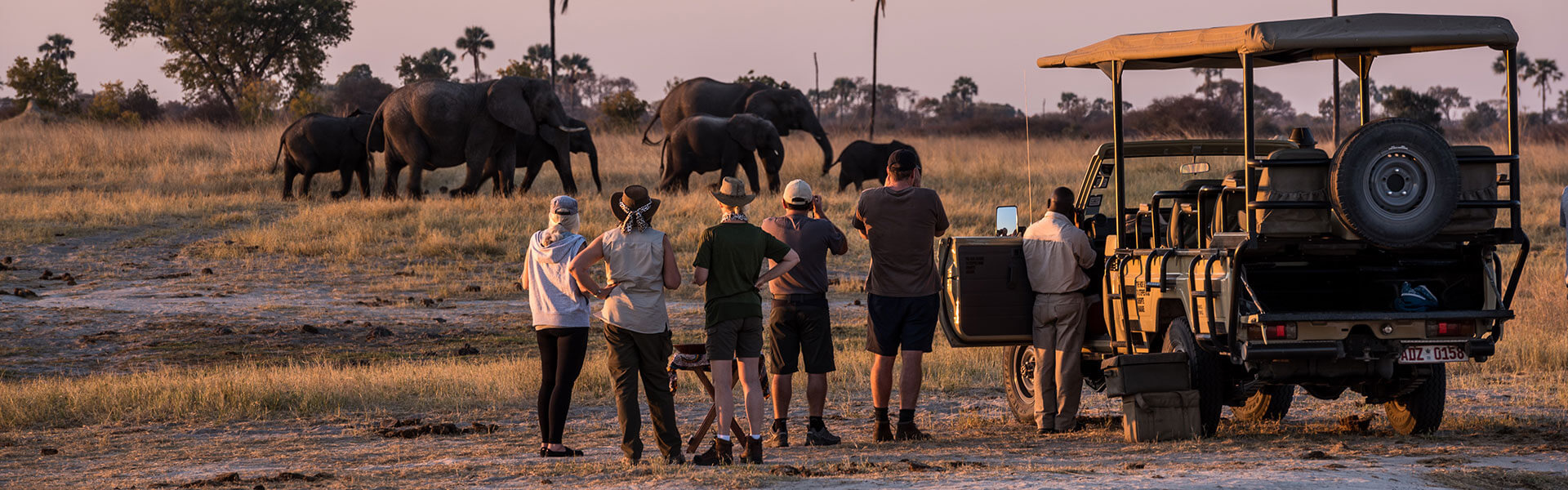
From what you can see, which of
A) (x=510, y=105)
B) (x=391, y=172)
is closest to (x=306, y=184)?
(x=391, y=172)

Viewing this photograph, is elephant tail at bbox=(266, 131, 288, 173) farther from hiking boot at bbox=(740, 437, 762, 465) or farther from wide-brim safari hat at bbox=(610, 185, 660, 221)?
hiking boot at bbox=(740, 437, 762, 465)

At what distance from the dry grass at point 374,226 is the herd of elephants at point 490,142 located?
2.54 feet

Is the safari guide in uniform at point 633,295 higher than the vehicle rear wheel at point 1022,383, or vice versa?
the safari guide in uniform at point 633,295

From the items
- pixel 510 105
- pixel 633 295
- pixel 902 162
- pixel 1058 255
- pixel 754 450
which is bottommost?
pixel 754 450

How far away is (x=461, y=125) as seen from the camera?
87.9ft

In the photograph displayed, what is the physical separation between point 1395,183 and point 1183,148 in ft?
7.80

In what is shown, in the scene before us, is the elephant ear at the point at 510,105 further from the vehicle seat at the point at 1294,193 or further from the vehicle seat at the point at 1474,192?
the vehicle seat at the point at 1474,192

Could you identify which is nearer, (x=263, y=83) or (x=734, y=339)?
(x=734, y=339)

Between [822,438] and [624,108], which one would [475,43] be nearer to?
[624,108]

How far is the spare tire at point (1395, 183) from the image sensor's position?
7.89m

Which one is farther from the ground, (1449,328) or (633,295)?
(633,295)

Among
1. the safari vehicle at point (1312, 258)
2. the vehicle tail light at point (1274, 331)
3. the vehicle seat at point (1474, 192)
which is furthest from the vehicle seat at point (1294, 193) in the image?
the vehicle seat at point (1474, 192)

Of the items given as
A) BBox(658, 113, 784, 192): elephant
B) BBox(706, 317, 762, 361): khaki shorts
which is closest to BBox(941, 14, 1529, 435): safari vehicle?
BBox(706, 317, 762, 361): khaki shorts

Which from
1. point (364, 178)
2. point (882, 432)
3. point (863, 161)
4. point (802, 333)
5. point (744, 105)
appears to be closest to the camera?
point (802, 333)
